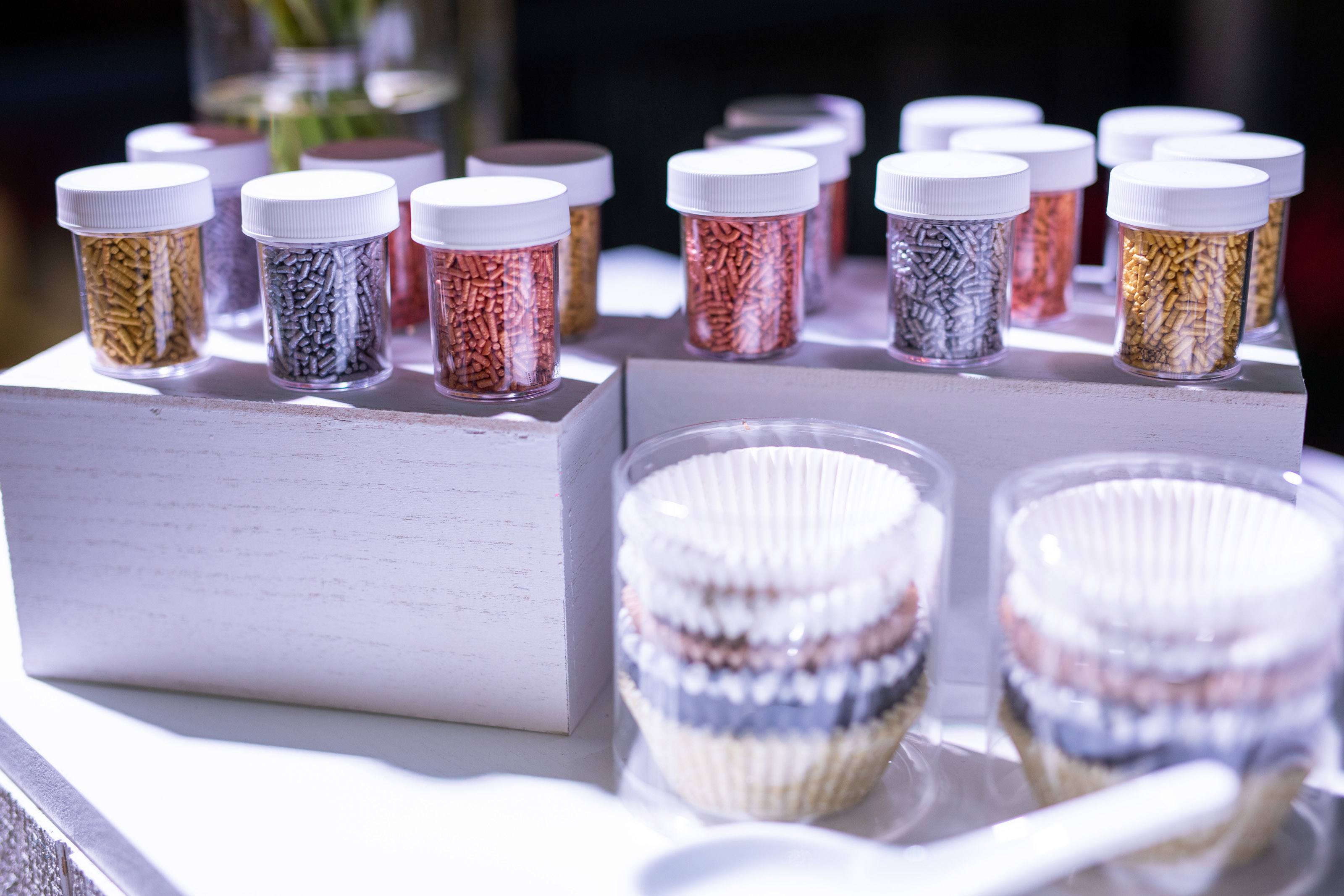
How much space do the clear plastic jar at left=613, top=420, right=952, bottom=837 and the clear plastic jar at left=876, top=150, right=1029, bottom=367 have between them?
102mm

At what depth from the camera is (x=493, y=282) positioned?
0.71m

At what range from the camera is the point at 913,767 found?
682mm

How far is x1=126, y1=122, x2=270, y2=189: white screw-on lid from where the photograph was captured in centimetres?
87

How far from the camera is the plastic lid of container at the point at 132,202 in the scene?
2.43 ft

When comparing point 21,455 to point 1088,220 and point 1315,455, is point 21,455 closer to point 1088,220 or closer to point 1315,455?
point 1315,455

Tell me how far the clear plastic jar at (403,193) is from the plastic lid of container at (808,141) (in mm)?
191

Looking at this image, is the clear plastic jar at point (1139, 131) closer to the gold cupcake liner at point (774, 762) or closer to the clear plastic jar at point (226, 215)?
the gold cupcake liner at point (774, 762)

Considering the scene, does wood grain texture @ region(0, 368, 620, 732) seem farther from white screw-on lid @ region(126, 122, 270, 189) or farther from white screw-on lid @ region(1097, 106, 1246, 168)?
white screw-on lid @ region(1097, 106, 1246, 168)

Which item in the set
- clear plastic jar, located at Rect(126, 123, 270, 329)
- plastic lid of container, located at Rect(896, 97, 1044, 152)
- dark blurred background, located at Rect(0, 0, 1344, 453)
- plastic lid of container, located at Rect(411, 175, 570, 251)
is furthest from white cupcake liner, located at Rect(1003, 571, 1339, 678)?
dark blurred background, located at Rect(0, 0, 1344, 453)

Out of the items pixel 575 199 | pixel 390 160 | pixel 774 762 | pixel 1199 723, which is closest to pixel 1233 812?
pixel 1199 723

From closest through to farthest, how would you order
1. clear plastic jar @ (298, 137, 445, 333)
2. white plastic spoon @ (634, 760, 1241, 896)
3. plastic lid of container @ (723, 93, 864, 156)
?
white plastic spoon @ (634, 760, 1241, 896), clear plastic jar @ (298, 137, 445, 333), plastic lid of container @ (723, 93, 864, 156)

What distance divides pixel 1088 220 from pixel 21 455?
139 cm

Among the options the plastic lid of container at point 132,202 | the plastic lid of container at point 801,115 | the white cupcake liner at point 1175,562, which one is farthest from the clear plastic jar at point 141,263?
the white cupcake liner at point 1175,562

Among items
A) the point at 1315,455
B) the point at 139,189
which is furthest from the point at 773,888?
the point at 1315,455
